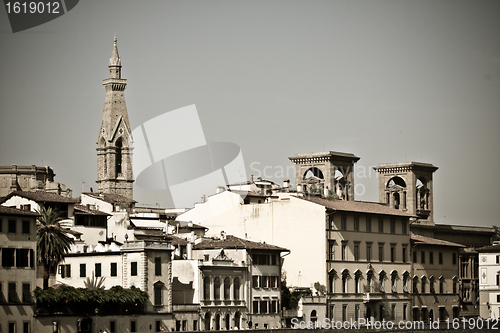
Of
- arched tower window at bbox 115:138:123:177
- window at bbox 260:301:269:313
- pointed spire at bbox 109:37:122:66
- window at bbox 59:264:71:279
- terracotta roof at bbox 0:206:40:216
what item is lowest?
window at bbox 260:301:269:313

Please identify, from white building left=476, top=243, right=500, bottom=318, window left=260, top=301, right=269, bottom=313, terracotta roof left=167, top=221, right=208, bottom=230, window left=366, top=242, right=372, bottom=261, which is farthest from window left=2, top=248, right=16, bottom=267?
white building left=476, top=243, right=500, bottom=318

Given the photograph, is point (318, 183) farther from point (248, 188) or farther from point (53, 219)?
point (53, 219)

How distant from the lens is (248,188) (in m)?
108

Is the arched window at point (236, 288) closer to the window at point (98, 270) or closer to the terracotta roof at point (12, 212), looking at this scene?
the window at point (98, 270)

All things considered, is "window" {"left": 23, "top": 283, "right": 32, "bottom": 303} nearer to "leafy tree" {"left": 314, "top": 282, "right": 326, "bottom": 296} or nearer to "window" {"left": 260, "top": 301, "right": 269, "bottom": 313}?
"window" {"left": 260, "top": 301, "right": 269, "bottom": 313}

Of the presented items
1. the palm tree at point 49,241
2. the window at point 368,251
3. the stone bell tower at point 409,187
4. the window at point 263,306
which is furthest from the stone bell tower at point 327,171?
the palm tree at point 49,241

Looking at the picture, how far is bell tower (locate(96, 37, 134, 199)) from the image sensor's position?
6033 inches

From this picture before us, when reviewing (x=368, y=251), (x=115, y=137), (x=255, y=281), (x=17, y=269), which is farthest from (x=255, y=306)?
(x=115, y=137)

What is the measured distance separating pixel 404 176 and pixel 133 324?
82107 mm

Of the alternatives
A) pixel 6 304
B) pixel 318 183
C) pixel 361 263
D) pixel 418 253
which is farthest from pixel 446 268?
pixel 6 304

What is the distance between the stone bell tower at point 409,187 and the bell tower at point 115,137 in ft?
107

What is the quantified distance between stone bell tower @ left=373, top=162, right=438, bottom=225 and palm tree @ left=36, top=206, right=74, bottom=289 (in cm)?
7915

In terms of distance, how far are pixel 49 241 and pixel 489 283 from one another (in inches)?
→ 2065

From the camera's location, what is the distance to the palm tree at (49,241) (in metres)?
69.9
